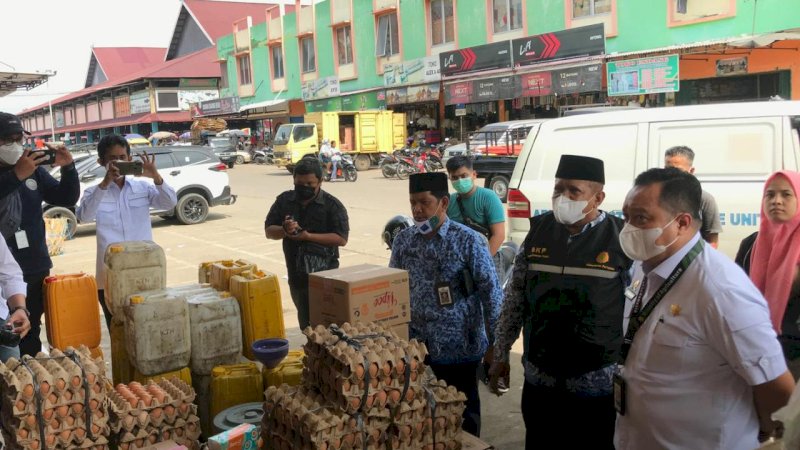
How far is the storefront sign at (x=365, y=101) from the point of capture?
3084 cm

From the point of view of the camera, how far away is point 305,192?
4984mm

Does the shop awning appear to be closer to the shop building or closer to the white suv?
the white suv

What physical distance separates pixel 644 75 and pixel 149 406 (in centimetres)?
1797

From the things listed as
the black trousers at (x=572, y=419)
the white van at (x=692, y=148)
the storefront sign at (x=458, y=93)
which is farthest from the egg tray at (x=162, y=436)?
the storefront sign at (x=458, y=93)

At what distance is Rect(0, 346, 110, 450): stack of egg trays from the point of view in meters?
2.73

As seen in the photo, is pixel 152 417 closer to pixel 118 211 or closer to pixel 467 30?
pixel 118 211

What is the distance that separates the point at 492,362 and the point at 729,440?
1.30 metres

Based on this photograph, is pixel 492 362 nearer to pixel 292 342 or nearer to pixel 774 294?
pixel 774 294

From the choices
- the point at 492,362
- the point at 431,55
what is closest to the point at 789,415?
the point at 492,362

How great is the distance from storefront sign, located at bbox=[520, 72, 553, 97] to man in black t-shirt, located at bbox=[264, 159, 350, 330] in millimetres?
17825

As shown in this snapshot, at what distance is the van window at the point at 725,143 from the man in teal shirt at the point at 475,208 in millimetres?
1554

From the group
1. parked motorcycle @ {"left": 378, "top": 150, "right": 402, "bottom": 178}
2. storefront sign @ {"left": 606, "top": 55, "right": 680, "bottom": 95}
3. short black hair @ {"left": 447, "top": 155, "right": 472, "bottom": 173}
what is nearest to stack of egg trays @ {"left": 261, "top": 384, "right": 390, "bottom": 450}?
short black hair @ {"left": 447, "top": 155, "right": 472, "bottom": 173}

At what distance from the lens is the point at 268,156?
117ft

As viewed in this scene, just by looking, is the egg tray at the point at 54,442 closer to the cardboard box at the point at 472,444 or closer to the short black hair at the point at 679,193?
the cardboard box at the point at 472,444
